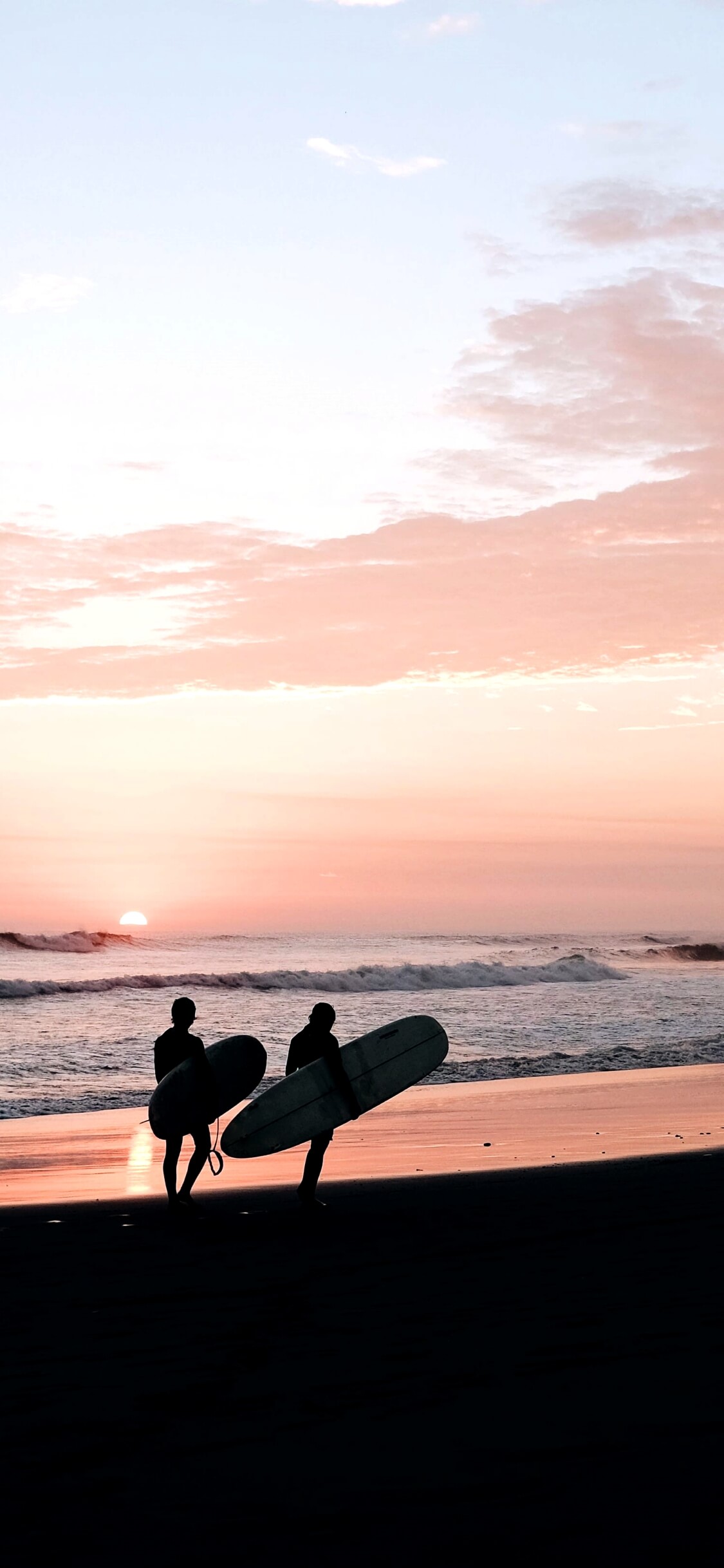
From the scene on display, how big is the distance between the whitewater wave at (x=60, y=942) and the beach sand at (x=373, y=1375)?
235 feet

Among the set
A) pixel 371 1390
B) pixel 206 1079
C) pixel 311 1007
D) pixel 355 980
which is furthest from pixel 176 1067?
pixel 355 980

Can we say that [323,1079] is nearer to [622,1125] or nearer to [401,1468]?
[622,1125]

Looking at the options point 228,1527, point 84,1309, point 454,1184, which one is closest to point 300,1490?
point 228,1527

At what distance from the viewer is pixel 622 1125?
15266 mm

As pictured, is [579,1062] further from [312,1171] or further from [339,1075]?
[312,1171]

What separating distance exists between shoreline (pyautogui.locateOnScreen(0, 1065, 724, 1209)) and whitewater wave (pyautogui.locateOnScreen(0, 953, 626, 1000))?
28.4 metres

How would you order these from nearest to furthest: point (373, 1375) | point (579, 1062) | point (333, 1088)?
point (373, 1375) < point (333, 1088) < point (579, 1062)

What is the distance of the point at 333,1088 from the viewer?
11438 millimetres

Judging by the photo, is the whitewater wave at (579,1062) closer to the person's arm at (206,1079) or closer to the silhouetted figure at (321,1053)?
the silhouetted figure at (321,1053)

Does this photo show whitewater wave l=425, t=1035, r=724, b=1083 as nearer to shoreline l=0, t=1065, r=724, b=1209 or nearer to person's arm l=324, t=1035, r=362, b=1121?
shoreline l=0, t=1065, r=724, b=1209

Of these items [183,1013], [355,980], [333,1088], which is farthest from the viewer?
[355,980]

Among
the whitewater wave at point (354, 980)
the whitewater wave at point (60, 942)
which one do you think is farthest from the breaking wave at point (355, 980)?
the whitewater wave at point (60, 942)

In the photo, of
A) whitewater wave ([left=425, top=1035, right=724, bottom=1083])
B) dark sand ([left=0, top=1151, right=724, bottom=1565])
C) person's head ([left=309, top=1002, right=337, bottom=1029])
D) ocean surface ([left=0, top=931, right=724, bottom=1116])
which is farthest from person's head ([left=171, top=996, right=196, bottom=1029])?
whitewater wave ([left=425, top=1035, right=724, bottom=1083])

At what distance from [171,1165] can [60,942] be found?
7288 centimetres
